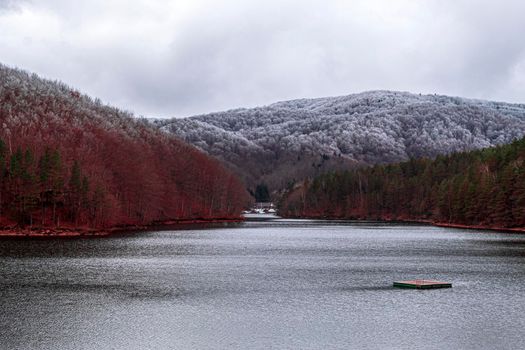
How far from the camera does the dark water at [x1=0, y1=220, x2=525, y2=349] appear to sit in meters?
35.1

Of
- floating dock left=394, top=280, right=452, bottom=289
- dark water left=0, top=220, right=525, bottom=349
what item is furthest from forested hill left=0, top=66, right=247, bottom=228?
floating dock left=394, top=280, right=452, bottom=289

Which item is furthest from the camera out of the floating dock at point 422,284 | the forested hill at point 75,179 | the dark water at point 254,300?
the forested hill at point 75,179

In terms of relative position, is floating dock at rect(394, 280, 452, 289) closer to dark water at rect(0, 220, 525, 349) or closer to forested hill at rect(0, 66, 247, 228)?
dark water at rect(0, 220, 525, 349)

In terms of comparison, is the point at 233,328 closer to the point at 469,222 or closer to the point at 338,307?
the point at 338,307

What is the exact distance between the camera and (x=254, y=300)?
157 ft

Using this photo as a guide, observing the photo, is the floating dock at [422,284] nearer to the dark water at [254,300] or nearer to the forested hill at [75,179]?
the dark water at [254,300]

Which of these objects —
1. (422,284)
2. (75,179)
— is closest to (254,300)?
(422,284)

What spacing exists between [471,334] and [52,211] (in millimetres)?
104379

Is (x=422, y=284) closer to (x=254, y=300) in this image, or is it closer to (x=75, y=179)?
(x=254, y=300)

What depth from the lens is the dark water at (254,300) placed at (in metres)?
35.1

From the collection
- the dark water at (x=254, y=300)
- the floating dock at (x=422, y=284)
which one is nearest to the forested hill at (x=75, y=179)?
the dark water at (x=254, y=300)

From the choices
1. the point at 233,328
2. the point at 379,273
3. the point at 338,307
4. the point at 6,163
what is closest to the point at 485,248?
the point at 379,273

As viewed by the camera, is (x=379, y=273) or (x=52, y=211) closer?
(x=379, y=273)

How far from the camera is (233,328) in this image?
3778cm
